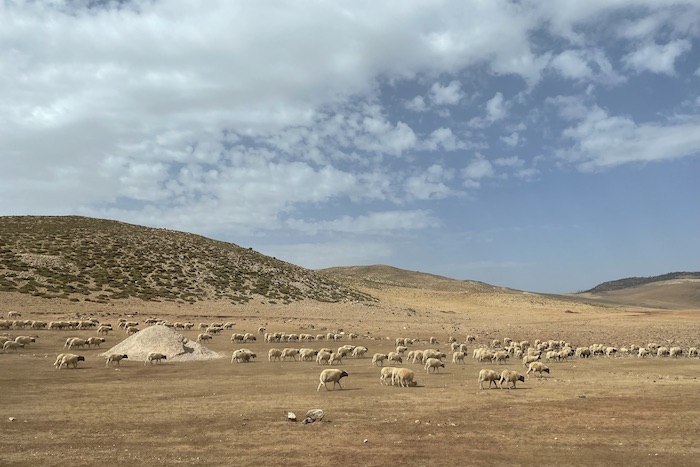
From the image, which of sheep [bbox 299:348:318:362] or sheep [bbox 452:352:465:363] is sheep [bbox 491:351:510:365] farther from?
sheep [bbox 299:348:318:362]

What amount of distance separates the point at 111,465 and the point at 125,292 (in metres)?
57.5

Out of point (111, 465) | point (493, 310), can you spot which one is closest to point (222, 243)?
point (493, 310)

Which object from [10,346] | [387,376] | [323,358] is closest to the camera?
[387,376]

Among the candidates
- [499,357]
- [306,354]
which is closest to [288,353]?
[306,354]

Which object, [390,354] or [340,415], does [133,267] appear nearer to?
[390,354]

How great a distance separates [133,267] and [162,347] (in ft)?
162

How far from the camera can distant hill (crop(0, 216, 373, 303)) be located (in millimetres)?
62844

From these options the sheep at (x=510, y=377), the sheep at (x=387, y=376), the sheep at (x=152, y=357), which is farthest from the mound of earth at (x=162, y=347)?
the sheep at (x=510, y=377)

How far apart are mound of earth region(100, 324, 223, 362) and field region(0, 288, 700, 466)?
124cm

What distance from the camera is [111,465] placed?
1059 cm

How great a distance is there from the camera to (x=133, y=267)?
241 feet

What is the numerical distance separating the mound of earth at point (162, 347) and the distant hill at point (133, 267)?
112ft

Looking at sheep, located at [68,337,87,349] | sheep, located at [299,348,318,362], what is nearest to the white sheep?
sheep, located at [299,348,318,362]

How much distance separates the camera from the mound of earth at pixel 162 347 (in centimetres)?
2847
